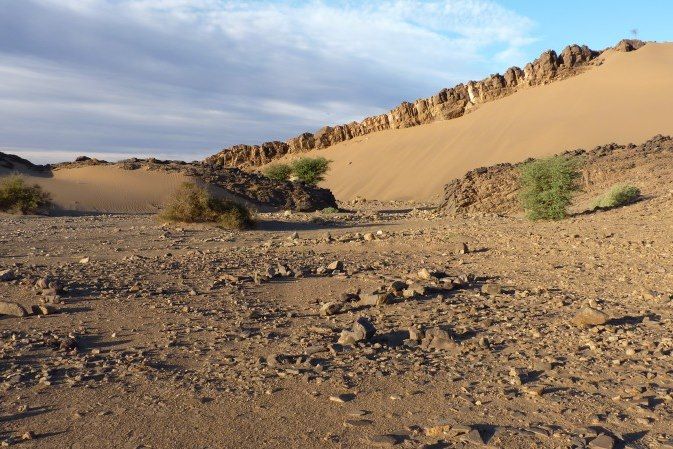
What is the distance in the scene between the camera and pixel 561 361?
532 centimetres

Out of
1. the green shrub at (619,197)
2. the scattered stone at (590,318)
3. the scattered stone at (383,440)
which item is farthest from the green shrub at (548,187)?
the scattered stone at (383,440)

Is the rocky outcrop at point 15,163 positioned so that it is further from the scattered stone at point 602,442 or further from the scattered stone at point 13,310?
the scattered stone at point 602,442

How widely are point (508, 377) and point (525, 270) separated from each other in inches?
190

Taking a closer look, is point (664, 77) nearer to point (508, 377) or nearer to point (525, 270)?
point (525, 270)

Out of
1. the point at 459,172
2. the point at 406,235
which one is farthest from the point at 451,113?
the point at 406,235

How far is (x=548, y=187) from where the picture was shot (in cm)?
1767

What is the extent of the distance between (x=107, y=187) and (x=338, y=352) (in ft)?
96.4

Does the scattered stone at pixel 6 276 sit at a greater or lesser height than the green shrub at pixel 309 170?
lesser

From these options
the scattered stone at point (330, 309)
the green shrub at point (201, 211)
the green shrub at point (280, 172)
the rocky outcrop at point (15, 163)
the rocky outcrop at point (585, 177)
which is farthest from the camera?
the green shrub at point (280, 172)

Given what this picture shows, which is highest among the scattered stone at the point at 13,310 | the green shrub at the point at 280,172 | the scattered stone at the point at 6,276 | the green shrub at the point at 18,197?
the green shrub at the point at 280,172

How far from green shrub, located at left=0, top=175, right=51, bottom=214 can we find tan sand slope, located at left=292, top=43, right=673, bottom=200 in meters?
31.3

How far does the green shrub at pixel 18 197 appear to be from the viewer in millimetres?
24172

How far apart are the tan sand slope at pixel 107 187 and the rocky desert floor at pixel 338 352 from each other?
20.1 meters

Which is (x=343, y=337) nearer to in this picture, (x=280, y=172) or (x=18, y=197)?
(x=18, y=197)
